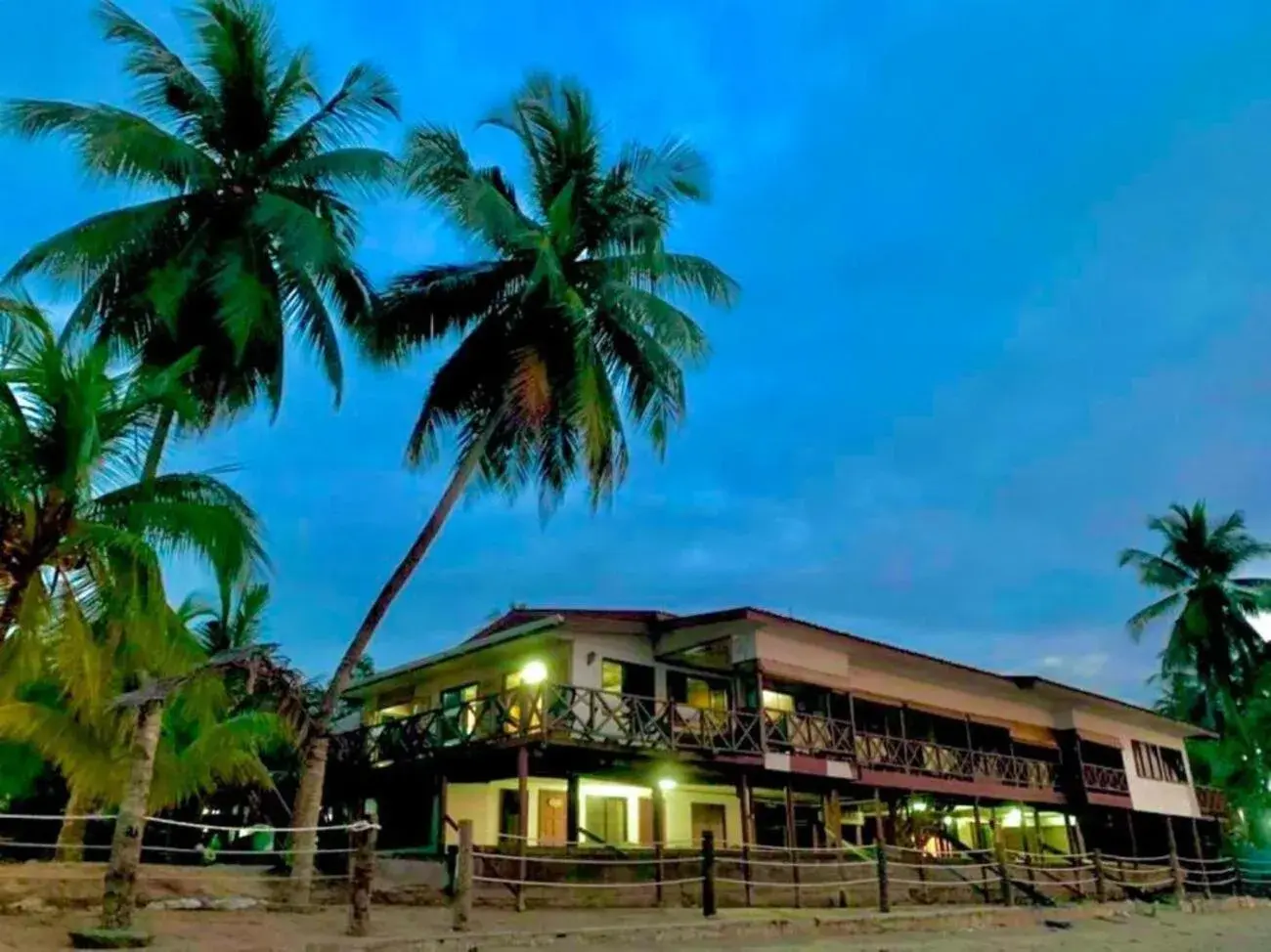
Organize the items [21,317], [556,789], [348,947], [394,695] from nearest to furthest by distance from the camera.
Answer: [348,947]
[21,317]
[556,789]
[394,695]

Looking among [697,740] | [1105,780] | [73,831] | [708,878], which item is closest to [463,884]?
[708,878]

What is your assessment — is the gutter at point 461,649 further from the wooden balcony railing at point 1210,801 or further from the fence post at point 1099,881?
the wooden balcony railing at point 1210,801

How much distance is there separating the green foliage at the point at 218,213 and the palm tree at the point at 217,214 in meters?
0.02

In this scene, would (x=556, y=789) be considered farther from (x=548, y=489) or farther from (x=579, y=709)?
(x=548, y=489)

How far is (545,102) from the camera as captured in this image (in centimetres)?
1784

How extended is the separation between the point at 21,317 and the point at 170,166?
225 inches

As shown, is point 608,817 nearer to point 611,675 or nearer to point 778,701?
point 611,675

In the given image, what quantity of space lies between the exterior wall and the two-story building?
1.13 meters

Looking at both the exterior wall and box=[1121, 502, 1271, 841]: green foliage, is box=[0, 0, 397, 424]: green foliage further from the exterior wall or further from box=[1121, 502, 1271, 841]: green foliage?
box=[1121, 502, 1271, 841]: green foliage

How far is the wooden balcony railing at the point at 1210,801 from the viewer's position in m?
33.7

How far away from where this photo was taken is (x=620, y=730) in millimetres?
17625

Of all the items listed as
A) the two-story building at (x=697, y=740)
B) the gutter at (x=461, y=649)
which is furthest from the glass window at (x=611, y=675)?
the gutter at (x=461, y=649)

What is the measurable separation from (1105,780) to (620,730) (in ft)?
62.1

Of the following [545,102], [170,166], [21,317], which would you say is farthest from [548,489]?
[21,317]
